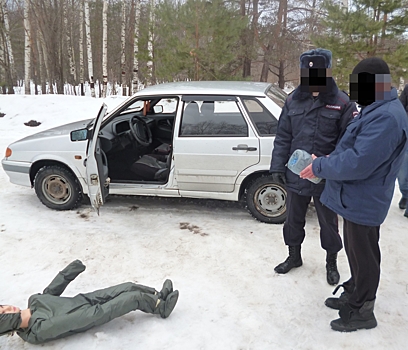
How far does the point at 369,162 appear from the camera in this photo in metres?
2.26

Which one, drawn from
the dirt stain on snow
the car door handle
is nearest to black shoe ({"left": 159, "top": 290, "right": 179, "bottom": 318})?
the dirt stain on snow

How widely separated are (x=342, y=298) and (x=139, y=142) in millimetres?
3546

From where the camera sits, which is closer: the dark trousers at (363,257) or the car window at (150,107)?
the dark trousers at (363,257)

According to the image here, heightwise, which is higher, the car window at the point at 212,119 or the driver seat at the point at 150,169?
the car window at the point at 212,119

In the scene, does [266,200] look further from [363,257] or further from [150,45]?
[150,45]

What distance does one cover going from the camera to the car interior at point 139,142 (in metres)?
5.01

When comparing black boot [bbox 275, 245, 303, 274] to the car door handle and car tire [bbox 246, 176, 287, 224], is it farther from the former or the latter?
the car door handle

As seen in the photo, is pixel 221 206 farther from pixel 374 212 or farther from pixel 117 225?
pixel 374 212

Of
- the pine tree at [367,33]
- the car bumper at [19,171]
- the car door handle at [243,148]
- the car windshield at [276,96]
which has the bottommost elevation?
the car bumper at [19,171]

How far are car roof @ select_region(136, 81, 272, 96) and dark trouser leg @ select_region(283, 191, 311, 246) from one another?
1.65 metres

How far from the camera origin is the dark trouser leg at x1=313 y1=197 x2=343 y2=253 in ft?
10.8

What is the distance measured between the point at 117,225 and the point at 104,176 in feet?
2.13

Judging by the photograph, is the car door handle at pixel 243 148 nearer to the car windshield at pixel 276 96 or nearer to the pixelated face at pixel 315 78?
the car windshield at pixel 276 96

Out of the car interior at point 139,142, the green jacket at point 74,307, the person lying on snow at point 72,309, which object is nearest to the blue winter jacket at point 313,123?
the person lying on snow at point 72,309
